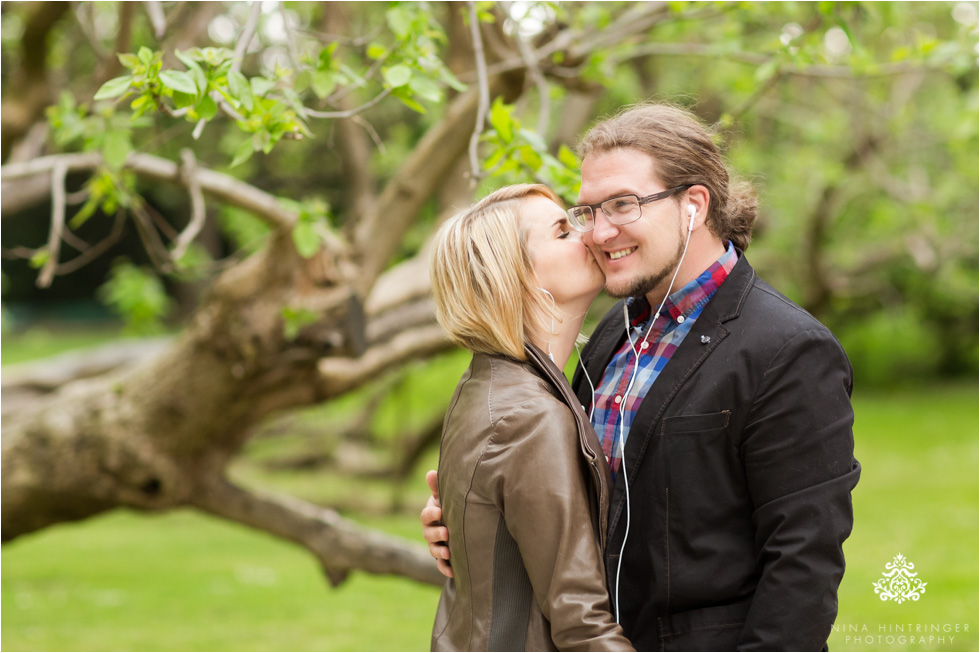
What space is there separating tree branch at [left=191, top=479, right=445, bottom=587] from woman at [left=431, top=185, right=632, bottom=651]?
8.77ft

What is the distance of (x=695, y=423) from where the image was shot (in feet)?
7.65

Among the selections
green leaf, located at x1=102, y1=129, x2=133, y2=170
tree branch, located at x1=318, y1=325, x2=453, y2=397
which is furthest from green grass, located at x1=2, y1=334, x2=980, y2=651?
green leaf, located at x1=102, y1=129, x2=133, y2=170

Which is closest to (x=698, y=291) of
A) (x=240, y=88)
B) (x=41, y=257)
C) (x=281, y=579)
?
(x=240, y=88)

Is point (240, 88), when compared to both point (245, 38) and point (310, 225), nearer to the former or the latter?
point (245, 38)

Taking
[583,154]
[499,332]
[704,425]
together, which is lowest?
[704,425]

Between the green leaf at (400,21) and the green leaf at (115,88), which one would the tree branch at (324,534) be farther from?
the green leaf at (115,88)

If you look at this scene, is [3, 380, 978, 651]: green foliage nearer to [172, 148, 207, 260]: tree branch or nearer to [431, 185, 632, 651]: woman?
[172, 148, 207, 260]: tree branch

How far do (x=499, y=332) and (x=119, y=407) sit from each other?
3173 millimetres

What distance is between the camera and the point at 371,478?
43.9 ft

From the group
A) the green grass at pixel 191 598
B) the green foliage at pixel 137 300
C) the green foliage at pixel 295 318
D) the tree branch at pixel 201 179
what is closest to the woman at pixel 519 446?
the green foliage at pixel 295 318

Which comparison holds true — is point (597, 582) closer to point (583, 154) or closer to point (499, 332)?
point (499, 332)

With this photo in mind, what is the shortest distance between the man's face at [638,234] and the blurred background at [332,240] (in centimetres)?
62

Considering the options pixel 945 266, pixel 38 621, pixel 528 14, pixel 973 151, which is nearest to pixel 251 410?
pixel 528 14

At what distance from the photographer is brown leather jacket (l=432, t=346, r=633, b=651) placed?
2.14m
